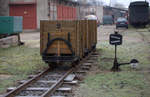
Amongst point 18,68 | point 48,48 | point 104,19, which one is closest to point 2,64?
point 18,68

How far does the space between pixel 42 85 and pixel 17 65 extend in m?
3.63

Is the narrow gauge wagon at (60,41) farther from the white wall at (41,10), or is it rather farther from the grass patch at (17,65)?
the white wall at (41,10)

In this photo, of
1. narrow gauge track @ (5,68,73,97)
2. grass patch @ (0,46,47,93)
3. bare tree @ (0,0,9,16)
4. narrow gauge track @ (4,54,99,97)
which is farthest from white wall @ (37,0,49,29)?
narrow gauge track @ (5,68,73,97)

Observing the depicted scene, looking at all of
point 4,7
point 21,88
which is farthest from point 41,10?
point 21,88

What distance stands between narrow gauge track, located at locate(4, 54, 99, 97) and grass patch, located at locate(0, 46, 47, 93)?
61 cm

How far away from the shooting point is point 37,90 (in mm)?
8133

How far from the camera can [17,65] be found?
39.5 ft

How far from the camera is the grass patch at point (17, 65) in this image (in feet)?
31.7

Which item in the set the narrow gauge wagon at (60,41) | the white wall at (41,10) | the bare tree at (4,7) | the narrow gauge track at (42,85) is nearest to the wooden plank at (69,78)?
the narrow gauge track at (42,85)

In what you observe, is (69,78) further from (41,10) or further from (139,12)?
(139,12)

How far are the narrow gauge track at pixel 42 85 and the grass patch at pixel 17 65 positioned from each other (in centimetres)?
61

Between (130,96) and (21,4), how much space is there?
1030 inches

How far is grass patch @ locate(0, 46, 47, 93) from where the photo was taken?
31.7 ft

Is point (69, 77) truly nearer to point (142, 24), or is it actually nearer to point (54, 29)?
point (54, 29)
